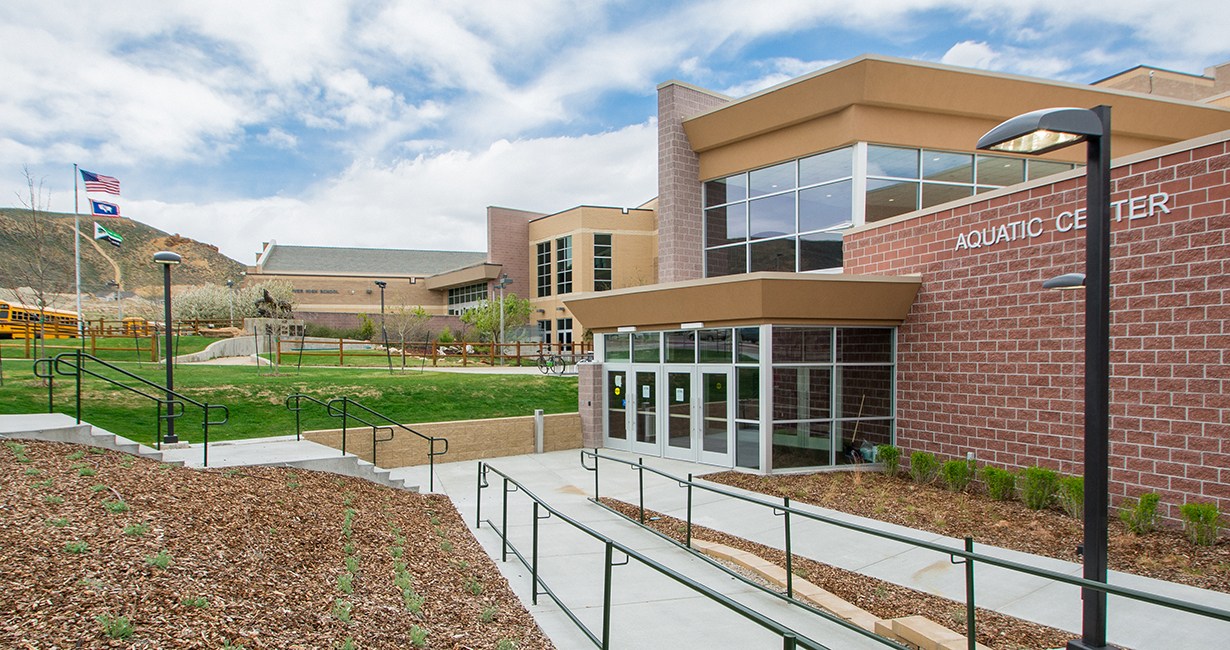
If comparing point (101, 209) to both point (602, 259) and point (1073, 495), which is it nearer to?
point (602, 259)

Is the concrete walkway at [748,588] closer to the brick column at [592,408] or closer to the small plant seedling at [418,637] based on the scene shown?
the small plant seedling at [418,637]

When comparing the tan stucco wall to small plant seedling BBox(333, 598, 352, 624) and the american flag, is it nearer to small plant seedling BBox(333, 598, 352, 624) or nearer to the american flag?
small plant seedling BBox(333, 598, 352, 624)

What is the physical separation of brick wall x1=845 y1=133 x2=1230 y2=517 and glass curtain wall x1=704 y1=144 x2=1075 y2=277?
1.56 metres

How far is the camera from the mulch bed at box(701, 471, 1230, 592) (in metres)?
7.65

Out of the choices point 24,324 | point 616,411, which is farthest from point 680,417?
point 24,324

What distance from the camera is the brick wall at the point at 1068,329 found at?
8.89 meters

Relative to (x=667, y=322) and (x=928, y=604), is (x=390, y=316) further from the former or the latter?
(x=928, y=604)

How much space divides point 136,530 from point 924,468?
12.2m

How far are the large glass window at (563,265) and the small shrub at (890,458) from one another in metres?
35.4

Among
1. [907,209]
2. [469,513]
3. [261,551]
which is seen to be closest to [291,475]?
[469,513]

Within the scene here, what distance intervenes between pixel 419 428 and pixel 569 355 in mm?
22859

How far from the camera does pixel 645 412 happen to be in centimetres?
1714

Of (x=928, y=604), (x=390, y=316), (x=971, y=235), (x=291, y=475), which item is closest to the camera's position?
(x=928, y=604)

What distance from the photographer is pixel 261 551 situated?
221 inches
